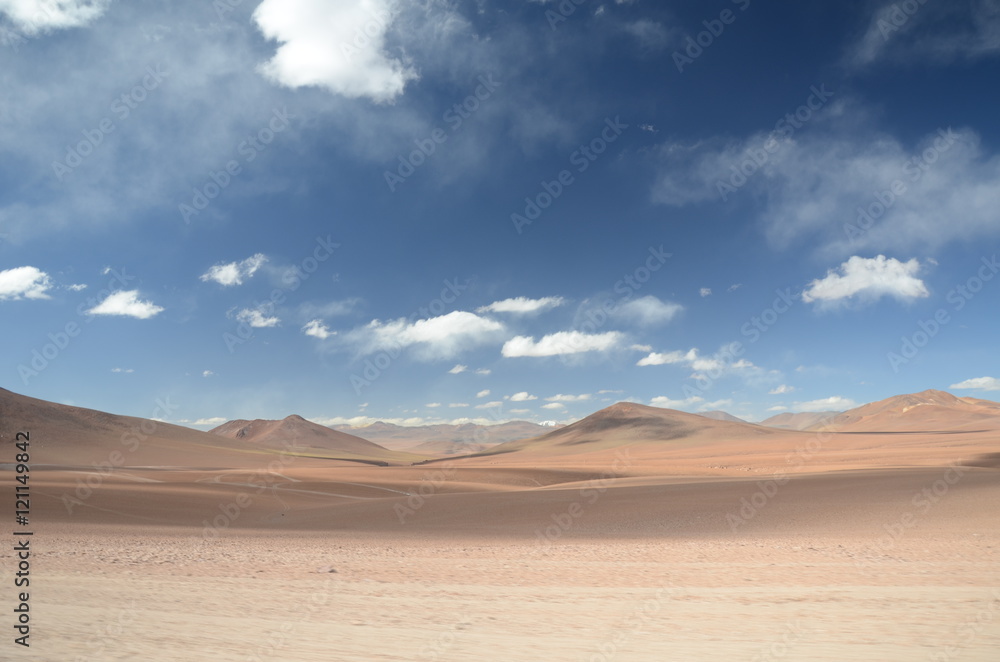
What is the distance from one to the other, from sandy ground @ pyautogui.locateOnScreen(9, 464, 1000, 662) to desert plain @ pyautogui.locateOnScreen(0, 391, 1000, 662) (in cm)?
6

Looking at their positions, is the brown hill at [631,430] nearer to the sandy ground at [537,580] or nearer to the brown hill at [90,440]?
the brown hill at [90,440]

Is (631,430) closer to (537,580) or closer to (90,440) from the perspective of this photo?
(90,440)

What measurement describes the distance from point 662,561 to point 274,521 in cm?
1758

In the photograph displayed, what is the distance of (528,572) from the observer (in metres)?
12.9

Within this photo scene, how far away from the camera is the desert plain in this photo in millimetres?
7480

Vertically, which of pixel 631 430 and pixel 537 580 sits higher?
pixel 631 430

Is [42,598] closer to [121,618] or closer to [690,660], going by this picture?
[121,618]

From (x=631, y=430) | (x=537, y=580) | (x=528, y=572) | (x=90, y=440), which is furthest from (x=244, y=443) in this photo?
(x=537, y=580)

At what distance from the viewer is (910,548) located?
15406 millimetres

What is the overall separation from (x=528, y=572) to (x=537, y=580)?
3.26 feet

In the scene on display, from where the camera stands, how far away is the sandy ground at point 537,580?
7418 millimetres

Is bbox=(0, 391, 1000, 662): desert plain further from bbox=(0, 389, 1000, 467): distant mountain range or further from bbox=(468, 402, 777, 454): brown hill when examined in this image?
bbox=(468, 402, 777, 454): brown hill

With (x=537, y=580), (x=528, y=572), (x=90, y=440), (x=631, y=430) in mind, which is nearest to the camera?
(x=537, y=580)

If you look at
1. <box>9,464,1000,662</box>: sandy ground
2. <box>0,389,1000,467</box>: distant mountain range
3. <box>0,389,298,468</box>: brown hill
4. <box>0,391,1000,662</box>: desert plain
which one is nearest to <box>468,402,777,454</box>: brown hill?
<box>0,389,1000,467</box>: distant mountain range
